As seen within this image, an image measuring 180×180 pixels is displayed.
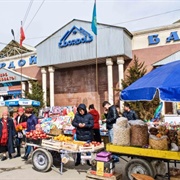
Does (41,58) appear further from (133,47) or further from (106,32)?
(133,47)

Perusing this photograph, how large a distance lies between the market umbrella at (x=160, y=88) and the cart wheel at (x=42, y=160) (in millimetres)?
2816

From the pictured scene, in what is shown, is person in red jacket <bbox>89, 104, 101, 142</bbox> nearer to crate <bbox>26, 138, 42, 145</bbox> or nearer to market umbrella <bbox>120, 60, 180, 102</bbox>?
crate <bbox>26, 138, 42, 145</bbox>

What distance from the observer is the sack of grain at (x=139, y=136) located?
5.23 meters

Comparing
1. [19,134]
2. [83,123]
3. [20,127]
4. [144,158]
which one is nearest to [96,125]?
[83,123]

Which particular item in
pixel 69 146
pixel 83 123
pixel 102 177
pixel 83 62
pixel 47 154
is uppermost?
pixel 83 62

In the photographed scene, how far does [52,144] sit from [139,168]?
2453mm

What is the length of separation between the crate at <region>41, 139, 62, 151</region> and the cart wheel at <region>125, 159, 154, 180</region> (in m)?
1.95

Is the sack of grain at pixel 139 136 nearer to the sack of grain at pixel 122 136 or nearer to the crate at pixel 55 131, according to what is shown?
the sack of grain at pixel 122 136

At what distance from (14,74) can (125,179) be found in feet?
73.6

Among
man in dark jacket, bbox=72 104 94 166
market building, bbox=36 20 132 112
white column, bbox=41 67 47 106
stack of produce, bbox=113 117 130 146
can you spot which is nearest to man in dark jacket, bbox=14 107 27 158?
man in dark jacket, bbox=72 104 94 166

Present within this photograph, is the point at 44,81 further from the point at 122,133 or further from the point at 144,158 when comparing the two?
the point at 144,158

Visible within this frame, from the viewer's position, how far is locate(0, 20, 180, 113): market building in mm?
18625

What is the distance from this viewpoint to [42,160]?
6.80 m

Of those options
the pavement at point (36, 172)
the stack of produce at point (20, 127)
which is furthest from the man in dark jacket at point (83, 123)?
the stack of produce at point (20, 127)
